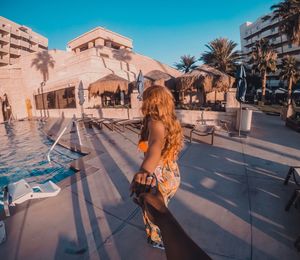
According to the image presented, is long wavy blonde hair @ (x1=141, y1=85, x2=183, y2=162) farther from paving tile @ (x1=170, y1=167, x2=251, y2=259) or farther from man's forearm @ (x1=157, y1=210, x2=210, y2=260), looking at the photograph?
paving tile @ (x1=170, y1=167, x2=251, y2=259)

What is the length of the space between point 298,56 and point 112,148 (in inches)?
2151

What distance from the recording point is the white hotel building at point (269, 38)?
1801 inches

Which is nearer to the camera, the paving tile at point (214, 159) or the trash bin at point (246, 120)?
the paving tile at point (214, 159)

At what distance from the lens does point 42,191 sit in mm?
3330

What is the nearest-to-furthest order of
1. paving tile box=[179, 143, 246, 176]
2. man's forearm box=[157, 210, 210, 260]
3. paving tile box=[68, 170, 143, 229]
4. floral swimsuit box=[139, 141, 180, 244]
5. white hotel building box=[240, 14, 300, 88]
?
man's forearm box=[157, 210, 210, 260], floral swimsuit box=[139, 141, 180, 244], paving tile box=[68, 170, 143, 229], paving tile box=[179, 143, 246, 176], white hotel building box=[240, 14, 300, 88]

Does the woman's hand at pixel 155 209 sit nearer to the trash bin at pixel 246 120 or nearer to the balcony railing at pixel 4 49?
the trash bin at pixel 246 120

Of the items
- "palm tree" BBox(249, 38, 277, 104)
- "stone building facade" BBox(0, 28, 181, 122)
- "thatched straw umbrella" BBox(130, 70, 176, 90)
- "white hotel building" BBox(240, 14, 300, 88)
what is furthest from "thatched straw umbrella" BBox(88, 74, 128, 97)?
"white hotel building" BBox(240, 14, 300, 88)

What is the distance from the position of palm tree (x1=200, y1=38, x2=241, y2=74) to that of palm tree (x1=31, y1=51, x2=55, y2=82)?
2340 centimetres

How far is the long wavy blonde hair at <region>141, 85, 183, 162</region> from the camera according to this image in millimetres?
1620

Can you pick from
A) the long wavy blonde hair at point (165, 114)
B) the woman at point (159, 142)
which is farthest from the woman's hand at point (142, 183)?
the long wavy blonde hair at point (165, 114)

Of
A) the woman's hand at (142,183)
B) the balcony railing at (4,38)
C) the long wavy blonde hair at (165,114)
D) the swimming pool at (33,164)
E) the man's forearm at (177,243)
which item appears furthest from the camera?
the balcony railing at (4,38)

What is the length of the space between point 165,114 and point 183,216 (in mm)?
1831

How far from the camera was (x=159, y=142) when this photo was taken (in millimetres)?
1438

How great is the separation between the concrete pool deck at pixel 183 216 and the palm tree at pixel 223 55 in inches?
919
